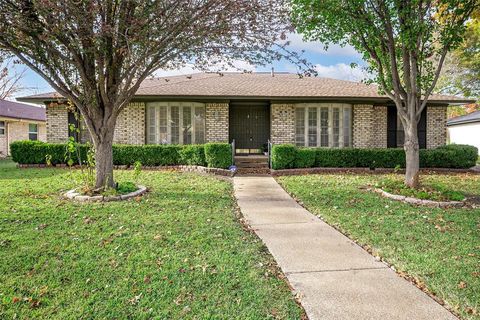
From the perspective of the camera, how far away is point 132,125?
14.2 metres

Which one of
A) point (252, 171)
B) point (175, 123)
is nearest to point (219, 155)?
point (252, 171)

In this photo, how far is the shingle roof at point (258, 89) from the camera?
13.4 metres

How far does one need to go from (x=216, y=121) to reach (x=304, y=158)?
14.2ft

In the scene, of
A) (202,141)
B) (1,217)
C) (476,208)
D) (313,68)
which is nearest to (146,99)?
(202,141)

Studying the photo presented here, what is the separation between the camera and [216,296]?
9.67 feet

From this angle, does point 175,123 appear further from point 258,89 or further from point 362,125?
point 362,125

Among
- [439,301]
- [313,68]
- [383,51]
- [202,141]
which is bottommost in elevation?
[439,301]

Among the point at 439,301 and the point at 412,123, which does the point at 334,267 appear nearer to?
the point at 439,301

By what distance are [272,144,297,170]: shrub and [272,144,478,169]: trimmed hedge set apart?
0.18 metres

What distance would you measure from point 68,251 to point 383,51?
863cm

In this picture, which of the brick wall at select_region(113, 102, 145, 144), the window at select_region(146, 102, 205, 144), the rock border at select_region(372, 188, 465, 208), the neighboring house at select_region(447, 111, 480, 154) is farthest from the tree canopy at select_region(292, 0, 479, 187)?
the neighboring house at select_region(447, 111, 480, 154)

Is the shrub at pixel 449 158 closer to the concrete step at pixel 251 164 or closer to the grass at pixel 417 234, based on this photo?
the grass at pixel 417 234

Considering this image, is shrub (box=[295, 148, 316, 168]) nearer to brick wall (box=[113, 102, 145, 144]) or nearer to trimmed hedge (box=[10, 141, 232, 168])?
trimmed hedge (box=[10, 141, 232, 168])

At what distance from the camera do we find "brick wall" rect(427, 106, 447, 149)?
14755mm
